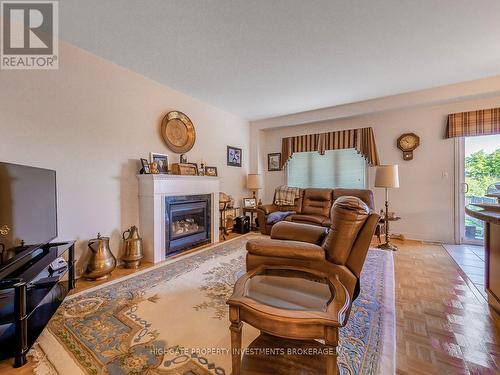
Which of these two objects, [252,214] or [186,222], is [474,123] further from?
[186,222]

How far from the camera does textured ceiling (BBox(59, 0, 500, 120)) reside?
1953 millimetres

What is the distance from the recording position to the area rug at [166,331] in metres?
1.28

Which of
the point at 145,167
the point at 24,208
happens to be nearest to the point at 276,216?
the point at 145,167

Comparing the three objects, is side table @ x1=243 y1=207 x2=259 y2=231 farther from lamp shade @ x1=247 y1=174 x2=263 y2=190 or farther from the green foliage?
the green foliage

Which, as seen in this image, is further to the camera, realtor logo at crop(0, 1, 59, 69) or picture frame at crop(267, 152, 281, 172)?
picture frame at crop(267, 152, 281, 172)

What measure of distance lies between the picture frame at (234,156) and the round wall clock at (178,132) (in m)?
1.11

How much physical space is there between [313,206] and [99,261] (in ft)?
12.1

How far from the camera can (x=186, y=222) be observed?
3.66m

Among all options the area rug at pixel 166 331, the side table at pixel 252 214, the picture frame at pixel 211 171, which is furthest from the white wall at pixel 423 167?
the picture frame at pixel 211 171

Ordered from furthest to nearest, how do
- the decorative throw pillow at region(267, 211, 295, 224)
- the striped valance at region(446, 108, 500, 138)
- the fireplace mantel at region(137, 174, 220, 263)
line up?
the decorative throw pillow at region(267, 211, 295, 224) → the striped valance at region(446, 108, 500, 138) → the fireplace mantel at region(137, 174, 220, 263)

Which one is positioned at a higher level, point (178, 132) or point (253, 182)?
point (178, 132)

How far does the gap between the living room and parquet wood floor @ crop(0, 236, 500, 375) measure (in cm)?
2

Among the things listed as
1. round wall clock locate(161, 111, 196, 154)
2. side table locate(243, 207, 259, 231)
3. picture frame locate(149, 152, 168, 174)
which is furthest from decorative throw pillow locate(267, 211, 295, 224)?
picture frame locate(149, 152, 168, 174)

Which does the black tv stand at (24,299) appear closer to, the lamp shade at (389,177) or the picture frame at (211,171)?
the picture frame at (211,171)
